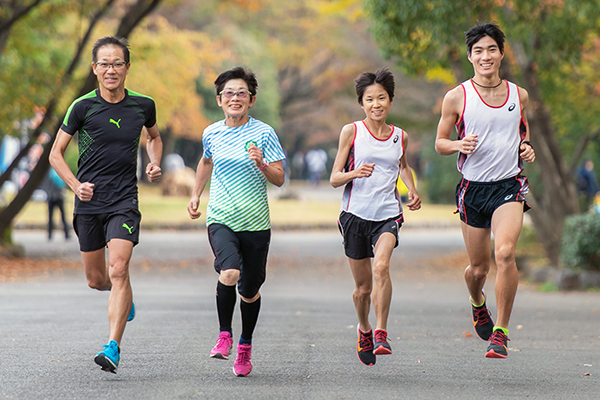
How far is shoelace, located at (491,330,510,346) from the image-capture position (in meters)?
5.67

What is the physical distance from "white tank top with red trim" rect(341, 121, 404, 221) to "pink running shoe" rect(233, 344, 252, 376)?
1.28 m

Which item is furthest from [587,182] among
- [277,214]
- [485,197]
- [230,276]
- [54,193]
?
[230,276]

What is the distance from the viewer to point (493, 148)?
6000mm

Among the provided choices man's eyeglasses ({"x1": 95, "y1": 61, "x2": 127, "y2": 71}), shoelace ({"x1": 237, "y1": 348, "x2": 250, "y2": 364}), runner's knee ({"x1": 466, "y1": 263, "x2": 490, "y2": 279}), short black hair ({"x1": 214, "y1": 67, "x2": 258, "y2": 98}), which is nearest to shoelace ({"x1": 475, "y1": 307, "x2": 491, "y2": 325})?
runner's knee ({"x1": 466, "y1": 263, "x2": 490, "y2": 279})

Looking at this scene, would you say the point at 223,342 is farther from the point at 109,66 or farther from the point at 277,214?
the point at 277,214

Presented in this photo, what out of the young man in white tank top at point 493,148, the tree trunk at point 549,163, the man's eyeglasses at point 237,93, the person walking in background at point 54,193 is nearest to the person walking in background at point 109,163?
the man's eyeglasses at point 237,93

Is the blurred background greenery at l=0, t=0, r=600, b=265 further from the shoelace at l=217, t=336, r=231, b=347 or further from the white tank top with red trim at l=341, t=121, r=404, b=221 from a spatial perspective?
the shoelace at l=217, t=336, r=231, b=347

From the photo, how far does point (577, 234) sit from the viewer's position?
1228cm

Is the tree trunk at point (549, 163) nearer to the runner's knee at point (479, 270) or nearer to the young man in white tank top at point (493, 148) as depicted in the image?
the runner's knee at point (479, 270)

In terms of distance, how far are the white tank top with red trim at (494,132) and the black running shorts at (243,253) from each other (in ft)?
5.35

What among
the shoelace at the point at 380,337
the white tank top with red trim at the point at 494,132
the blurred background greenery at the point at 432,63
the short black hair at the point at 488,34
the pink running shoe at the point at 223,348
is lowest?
the pink running shoe at the point at 223,348

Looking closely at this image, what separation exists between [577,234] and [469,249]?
6.53 m

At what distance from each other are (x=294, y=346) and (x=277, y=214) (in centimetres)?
1965

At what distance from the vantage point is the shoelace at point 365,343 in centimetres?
606
